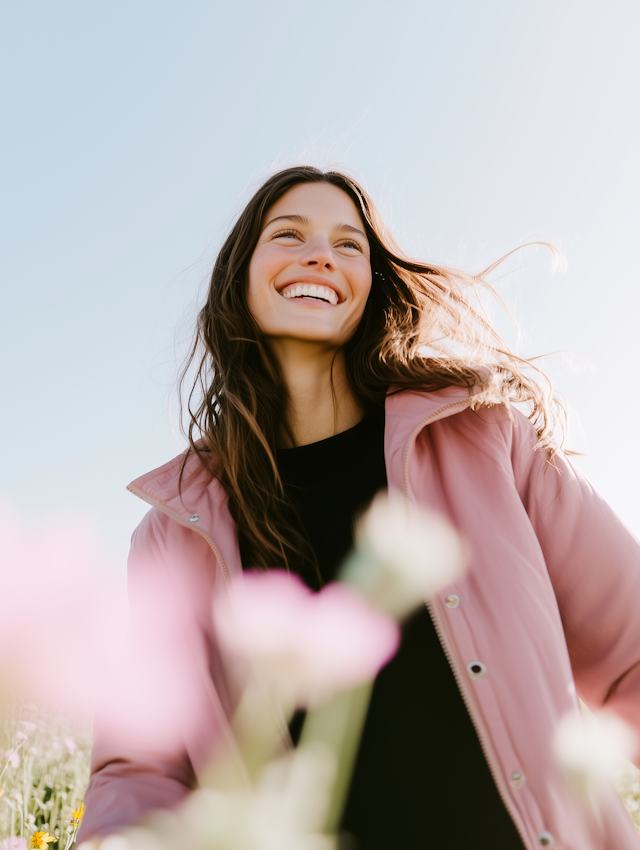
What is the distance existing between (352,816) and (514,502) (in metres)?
0.97

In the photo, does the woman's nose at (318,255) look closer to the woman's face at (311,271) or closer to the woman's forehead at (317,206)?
the woman's face at (311,271)

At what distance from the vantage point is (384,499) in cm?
196

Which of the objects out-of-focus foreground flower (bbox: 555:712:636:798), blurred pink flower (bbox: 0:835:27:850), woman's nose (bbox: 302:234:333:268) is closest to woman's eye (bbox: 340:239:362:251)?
woman's nose (bbox: 302:234:333:268)

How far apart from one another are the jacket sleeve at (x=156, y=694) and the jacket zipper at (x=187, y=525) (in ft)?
0.35

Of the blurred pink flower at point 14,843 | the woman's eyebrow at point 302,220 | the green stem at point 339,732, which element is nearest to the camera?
the green stem at point 339,732

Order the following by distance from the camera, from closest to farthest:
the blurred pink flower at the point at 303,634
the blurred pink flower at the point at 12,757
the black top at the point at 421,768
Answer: the black top at the point at 421,768 → the blurred pink flower at the point at 303,634 → the blurred pink flower at the point at 12,757

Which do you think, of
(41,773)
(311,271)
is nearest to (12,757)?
(41,773)

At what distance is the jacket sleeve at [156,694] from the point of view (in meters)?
1.72

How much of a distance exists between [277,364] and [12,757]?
244 centimetres

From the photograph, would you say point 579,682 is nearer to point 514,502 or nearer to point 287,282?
point 514,502

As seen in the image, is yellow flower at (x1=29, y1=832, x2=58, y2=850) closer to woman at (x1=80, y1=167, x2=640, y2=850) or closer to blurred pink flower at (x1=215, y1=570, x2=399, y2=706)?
woman at (x1=80, y1=167, x2=640, y2=850)

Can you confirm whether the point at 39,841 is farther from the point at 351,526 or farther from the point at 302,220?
the point at 302,220

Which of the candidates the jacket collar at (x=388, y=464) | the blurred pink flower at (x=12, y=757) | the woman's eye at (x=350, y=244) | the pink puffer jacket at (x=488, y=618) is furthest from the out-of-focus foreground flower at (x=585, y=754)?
the blurred pink flower at (x=12, y=757)

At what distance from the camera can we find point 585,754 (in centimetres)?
151
